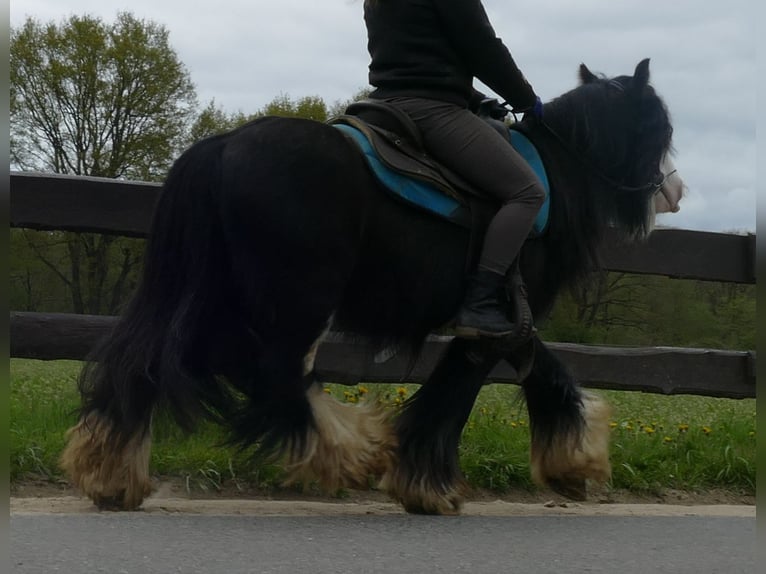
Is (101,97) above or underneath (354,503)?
above

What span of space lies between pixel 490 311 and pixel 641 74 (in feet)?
4.87

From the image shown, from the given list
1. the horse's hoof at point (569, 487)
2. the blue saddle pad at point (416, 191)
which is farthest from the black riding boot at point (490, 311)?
the horse's hoof at point (569, 487)

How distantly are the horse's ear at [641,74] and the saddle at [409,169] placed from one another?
86 centimetres

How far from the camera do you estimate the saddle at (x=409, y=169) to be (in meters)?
4.27

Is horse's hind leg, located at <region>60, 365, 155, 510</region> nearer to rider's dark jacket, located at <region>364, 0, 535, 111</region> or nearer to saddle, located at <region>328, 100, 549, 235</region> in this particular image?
saddle, located at <region>328, 100, 549, 235</region>

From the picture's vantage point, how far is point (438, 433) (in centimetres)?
453

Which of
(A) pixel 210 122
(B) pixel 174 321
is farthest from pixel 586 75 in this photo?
(A) pixel 210 122

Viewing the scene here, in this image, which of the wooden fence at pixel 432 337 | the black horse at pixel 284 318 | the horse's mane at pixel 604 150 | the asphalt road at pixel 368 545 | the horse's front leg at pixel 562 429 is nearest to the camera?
the asphalt road at pixel 368 545

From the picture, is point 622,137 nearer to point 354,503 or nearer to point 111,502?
point 354,503

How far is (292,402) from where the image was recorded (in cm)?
414

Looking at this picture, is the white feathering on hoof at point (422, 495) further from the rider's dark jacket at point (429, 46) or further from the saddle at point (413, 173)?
the rider's dark jacket at point (429, 46)

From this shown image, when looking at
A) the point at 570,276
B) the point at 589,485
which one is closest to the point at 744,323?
the point at 589,485

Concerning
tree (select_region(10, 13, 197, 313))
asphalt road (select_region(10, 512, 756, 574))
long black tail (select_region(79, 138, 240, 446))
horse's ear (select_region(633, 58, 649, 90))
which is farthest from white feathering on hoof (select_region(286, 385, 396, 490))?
tree (select_region(10, 13, 197, 313))

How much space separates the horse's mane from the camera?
4867 mm
